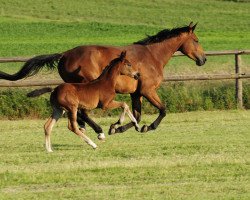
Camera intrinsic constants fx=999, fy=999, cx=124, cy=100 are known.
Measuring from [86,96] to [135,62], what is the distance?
6.58 feet

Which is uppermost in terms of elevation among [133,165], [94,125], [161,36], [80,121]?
[133,165]

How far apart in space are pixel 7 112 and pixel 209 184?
10.7 m

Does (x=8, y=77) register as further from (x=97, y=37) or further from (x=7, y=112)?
(x=97, y=37)

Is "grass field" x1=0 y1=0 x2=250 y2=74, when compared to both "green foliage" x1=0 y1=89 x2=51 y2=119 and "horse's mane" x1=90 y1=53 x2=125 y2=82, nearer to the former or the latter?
"green foliage" x1=0 y1=89 x2=51 y2=119

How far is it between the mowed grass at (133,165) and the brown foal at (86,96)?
0.45m

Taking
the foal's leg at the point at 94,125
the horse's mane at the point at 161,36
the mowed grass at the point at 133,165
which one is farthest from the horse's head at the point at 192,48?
the foal's leg at the point at 94,125

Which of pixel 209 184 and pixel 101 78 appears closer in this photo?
pixel 209 184

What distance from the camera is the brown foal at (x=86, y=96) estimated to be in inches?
610

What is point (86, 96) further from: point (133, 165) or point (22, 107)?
point (22, 107)

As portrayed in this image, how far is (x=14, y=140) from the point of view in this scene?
59.5 feet

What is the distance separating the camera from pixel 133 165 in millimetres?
13719

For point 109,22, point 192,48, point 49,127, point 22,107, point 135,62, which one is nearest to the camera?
point 49,127

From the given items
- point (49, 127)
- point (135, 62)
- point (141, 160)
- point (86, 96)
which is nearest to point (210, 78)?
point (135, 62)

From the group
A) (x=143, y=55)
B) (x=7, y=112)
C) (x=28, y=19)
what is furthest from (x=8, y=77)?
(x=28, y=19)
